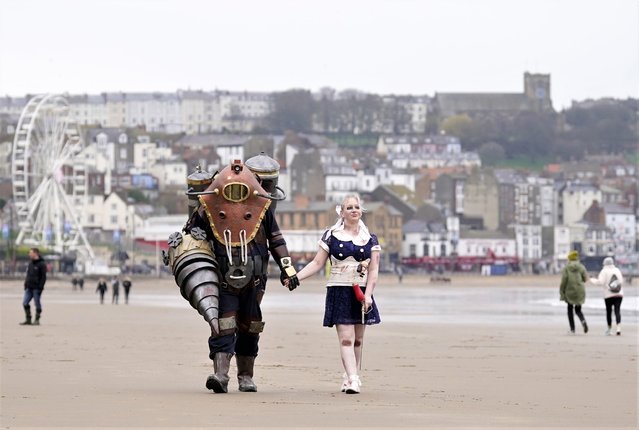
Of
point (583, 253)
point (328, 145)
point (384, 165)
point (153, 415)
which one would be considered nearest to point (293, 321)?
point (153, 415)

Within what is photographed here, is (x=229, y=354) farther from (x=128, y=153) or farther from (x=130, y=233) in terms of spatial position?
(x=128, y=153)

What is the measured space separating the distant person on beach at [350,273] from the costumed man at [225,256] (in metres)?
0.29

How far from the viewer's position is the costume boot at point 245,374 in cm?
1120

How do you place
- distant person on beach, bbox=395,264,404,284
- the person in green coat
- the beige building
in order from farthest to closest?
the beige building < distant person on beach, bbox=395,264,404,284 < the person in green coat

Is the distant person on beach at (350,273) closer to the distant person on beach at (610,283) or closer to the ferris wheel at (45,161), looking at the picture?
the distant person on beach at (610,283)

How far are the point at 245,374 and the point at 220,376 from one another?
400 millimetres

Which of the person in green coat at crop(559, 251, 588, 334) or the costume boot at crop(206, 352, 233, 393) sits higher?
the costume boot at crop(206, 352, 233, 393)

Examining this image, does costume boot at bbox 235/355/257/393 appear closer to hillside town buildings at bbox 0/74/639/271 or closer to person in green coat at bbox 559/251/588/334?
person in green coat at bbox 559/251/588/334

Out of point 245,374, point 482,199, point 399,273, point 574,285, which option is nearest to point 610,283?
point 574,285

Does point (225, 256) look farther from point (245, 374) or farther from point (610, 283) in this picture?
point (610, 283)

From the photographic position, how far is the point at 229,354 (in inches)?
Answer: 439

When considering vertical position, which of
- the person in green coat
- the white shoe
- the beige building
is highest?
the white shoe

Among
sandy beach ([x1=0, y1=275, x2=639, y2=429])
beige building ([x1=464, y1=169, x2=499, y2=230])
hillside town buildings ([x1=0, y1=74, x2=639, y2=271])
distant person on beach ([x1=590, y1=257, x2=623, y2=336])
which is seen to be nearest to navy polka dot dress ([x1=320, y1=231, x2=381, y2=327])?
sandy beach ([x1=0, y1=275, x2=639, y2=429])

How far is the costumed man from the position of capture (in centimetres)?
1116
